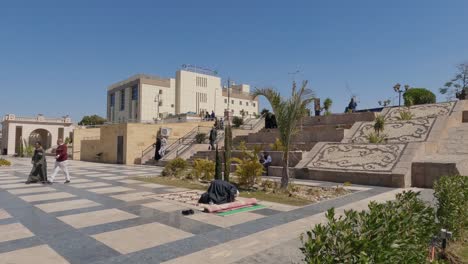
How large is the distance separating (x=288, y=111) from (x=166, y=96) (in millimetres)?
69231

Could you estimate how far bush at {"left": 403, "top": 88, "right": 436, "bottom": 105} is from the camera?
89.5ft

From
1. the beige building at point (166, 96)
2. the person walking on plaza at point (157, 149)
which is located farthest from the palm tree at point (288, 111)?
the beige building at point (166, 96)

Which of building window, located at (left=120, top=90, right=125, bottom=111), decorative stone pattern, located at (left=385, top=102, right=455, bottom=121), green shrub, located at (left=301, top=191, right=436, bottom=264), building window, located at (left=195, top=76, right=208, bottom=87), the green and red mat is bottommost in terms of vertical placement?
the green and red mat

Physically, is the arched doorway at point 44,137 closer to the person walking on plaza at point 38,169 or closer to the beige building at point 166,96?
the beige building at point 166,96

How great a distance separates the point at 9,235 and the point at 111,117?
88657mm

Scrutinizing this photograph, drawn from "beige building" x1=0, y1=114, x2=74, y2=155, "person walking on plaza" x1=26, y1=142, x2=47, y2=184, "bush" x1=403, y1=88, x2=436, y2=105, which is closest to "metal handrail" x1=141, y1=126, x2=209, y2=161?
"person walking on plaza" x1=26, y1=142, x2=47, y2=184

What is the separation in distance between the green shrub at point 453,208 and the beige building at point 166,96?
219ft

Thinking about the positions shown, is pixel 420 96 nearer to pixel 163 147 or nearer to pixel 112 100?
pixel 163 147

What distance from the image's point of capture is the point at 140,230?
18.2ft

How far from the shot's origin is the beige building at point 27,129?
165ft

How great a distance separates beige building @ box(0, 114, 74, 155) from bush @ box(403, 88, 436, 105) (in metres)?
51.3

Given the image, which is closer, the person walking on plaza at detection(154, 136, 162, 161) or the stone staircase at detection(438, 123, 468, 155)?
the stone staircase at detection(438, 123, 468, 155)

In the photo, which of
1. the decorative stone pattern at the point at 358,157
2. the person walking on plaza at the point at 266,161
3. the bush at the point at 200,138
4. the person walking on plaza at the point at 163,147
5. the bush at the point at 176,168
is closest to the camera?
the decorative stone pattern at the point at 358,157

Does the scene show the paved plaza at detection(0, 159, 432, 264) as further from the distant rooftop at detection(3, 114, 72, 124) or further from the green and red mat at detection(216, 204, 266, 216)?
the distant rooftop at detection(3, 114, 72, 124)
